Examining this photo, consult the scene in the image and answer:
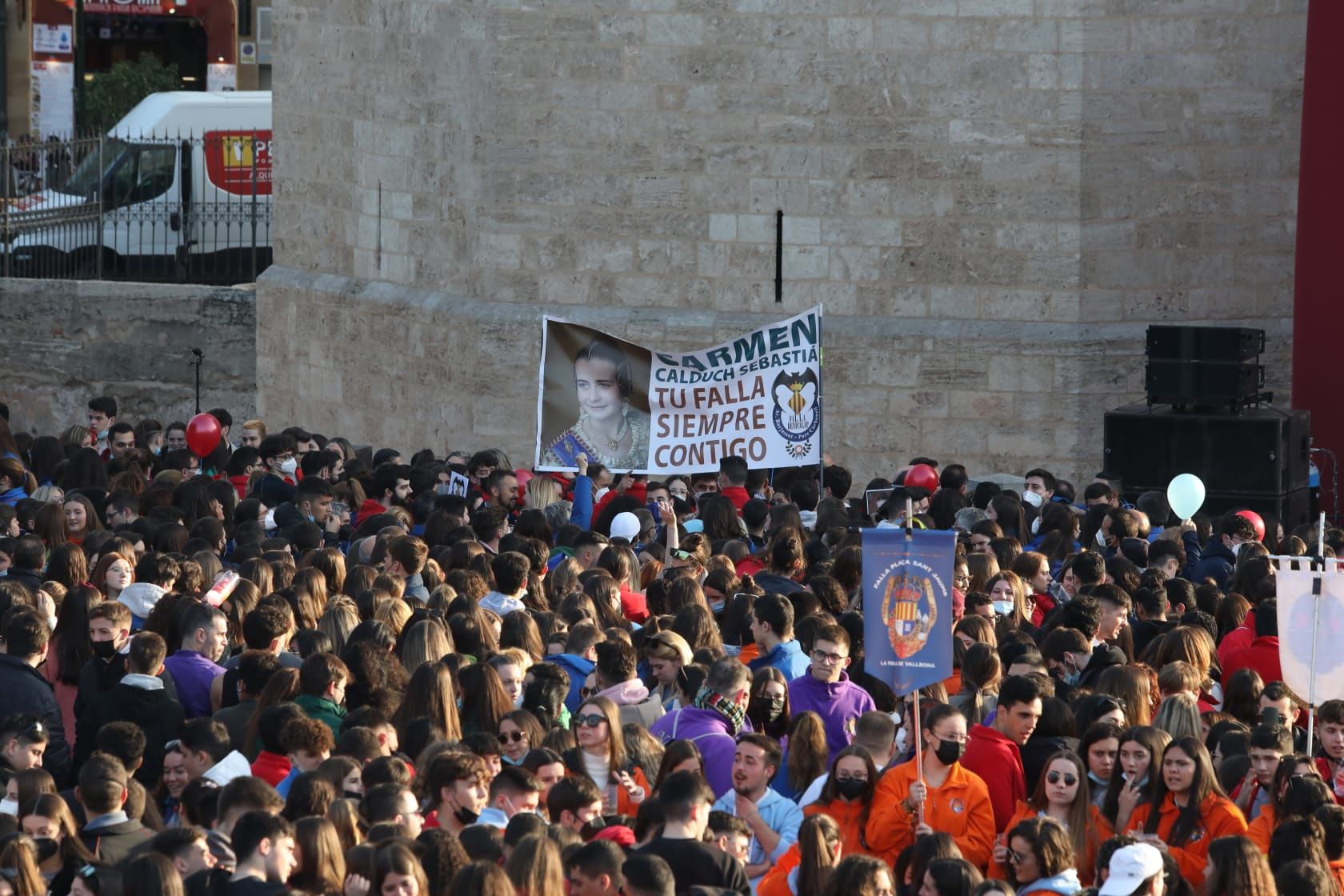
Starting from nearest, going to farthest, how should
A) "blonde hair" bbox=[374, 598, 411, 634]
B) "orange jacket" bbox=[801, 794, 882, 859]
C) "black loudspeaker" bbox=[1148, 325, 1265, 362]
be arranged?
"orange jacket" bbox=[801, 794, 882, 859] < "blonde hair" bbox=[374, 598, 411, 634] < "black loudspeaker" bbox=[1148, 325, 1265, 362]

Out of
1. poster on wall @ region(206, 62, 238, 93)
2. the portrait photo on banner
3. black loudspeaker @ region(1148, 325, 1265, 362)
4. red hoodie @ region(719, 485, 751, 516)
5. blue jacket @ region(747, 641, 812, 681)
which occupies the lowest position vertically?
blue jacket @ region(747, 641, 812, 681)

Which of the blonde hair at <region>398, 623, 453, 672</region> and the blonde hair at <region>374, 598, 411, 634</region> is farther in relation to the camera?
the blonde hair at <region>374, 598, 411, 634</region>

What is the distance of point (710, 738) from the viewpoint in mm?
8383

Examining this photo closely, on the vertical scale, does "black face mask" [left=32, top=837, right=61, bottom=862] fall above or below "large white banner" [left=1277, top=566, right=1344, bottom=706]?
below

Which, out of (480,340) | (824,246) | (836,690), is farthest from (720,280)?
(836,690)

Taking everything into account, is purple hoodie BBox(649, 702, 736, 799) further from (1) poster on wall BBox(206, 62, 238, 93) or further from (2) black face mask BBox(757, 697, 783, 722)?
(1) poster on wall BBox(206, 62, 238, 93)

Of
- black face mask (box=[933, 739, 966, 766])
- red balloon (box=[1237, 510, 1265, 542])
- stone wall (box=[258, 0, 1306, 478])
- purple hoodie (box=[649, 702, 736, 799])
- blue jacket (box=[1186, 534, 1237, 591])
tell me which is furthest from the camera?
stone wall (box=[258, 0, 1306, 478])

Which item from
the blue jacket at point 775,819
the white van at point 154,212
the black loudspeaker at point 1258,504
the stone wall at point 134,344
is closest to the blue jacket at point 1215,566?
the black loudspeaker at point 1258,504

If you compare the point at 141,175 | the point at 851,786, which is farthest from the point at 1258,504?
the point at 141,175

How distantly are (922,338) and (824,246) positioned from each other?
104cm

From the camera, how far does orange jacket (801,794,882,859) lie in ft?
25.8

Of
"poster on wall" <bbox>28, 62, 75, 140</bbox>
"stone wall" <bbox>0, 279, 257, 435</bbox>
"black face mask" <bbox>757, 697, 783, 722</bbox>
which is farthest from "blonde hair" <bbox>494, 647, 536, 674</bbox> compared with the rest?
"poster on wall" <bbox>28, 62, 75, 140</bbox>

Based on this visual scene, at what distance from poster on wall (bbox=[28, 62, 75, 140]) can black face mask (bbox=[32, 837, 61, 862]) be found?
31.0 meters

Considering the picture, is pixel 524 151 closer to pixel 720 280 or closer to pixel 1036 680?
pixel 720 280
